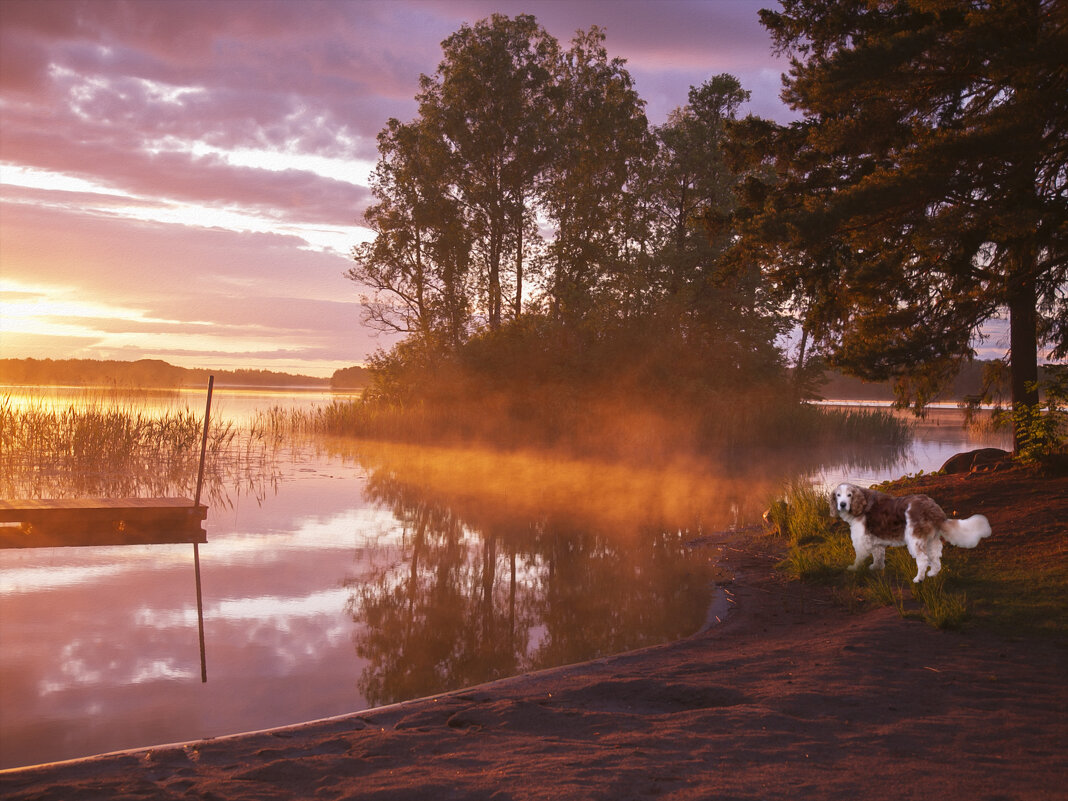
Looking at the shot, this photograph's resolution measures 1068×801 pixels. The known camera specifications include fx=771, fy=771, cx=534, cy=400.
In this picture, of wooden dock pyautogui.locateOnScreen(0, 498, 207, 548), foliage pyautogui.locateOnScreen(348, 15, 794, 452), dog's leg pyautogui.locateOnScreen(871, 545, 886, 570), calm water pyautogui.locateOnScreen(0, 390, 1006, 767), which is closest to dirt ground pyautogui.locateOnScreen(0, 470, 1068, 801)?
calm water pyautogui.locateOnScreen(0, 390, 1006, 767)

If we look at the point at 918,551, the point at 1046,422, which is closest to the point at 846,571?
the point at 918,551

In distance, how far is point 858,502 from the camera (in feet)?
28.5

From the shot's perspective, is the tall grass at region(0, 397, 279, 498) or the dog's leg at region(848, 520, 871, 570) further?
the tall grass at region(0, 397, 279, 498)

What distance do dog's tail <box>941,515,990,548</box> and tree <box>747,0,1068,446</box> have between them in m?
4.65

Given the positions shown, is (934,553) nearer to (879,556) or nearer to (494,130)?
(879,556)

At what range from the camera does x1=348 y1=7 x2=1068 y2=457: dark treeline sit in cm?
1287

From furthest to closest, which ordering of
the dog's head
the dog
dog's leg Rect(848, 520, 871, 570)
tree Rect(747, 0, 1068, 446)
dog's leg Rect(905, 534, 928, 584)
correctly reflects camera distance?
tree Rect(747, 0, 1068, 446), dog's leg Rect(848, 520, 871, 570), the dog's head, dog's leg Rect(905, 534, 928, 584), the dog

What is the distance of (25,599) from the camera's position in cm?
1007

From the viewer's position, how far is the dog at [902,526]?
25.6 feet

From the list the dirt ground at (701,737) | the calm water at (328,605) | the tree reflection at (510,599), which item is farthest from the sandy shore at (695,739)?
the calm water at (328,605)

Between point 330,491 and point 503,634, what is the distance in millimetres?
11943

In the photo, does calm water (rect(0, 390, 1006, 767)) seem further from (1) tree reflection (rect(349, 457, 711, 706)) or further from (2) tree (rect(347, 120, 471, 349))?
(2) tree (rect(347, 120, 471, 349))

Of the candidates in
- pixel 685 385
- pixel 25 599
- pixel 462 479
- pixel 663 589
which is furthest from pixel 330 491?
pixel 685 385

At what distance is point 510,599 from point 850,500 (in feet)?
15.4
